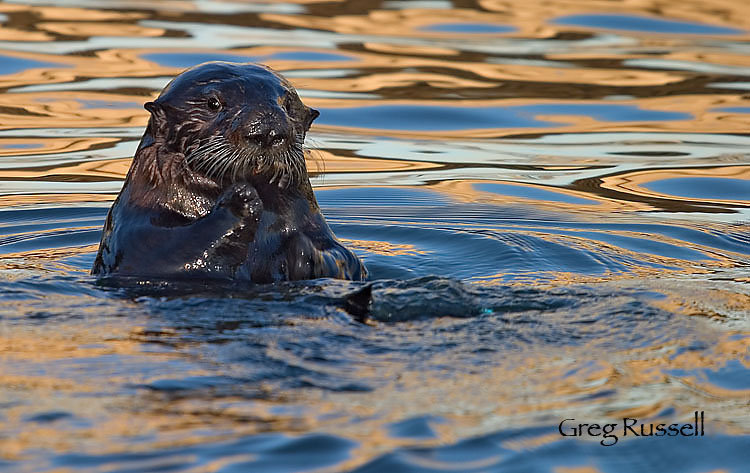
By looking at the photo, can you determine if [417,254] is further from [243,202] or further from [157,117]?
[157,117]

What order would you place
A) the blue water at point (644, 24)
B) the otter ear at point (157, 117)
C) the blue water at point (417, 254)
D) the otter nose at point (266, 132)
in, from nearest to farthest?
the blue water at point (417, 254)
the otter nose at point (266, 132)
the otter ear at point (157, 117)
the blue water at point (644, 24)

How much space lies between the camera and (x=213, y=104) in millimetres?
4945

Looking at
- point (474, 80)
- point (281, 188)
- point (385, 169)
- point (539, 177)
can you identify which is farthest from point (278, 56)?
point (281, 188)

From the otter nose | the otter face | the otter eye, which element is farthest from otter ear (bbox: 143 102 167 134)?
the otter nose

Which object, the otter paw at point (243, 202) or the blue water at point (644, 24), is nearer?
the otter paw at point (243, 202)

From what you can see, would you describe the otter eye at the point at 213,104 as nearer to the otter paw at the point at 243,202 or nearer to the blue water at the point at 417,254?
the otter paw at the point at 243,202

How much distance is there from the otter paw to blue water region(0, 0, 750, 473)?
0.33m

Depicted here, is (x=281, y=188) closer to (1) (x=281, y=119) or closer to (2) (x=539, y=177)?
(1) (x=281, y=119)

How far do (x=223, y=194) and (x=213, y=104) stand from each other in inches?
14.9

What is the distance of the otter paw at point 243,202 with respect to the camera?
4793 mm

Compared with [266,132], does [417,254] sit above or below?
below
